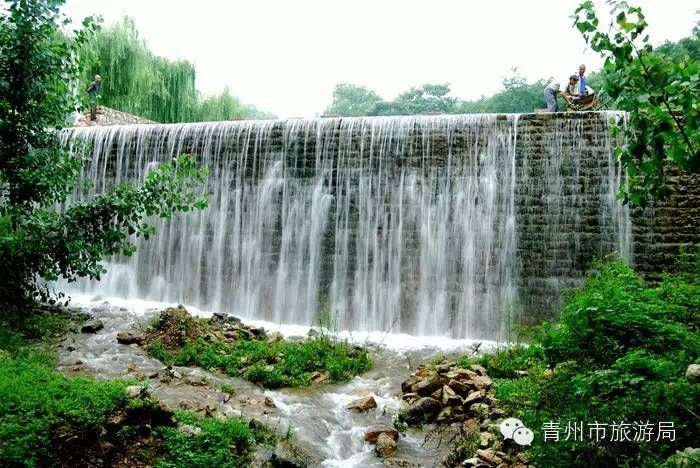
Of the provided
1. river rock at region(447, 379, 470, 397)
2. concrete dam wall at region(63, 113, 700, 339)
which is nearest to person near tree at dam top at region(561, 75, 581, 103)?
concrete dam wall at region(63, 113, 700, 339)

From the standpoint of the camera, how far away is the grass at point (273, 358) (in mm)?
6781

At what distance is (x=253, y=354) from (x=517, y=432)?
4.12 m

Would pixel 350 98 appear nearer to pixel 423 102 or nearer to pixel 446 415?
pixel 423 102

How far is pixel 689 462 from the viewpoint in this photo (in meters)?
2.62

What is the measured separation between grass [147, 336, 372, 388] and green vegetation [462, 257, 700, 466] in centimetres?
275

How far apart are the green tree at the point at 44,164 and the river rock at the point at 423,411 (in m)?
3.25

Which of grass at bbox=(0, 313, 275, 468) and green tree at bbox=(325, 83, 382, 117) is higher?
green tree at bbox=(325, 83, 382, 117)

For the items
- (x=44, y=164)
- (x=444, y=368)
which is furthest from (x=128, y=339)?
(x=444, y=368)

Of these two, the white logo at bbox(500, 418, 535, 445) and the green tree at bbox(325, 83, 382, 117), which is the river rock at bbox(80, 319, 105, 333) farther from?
the green tree at bbox(325, 83, 382, 117)

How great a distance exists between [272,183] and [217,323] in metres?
3.15

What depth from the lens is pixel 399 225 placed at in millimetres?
9859

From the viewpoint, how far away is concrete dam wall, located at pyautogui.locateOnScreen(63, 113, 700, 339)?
8.95m

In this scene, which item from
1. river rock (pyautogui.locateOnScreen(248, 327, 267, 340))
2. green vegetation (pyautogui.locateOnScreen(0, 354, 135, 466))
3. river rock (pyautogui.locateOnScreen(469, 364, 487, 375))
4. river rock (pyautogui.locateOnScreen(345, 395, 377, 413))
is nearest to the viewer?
green vegetation (pyautogui.locateOnScreen(0, 354, 135, 466))

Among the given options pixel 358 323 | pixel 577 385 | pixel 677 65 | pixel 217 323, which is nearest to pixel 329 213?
pixel 358 323
